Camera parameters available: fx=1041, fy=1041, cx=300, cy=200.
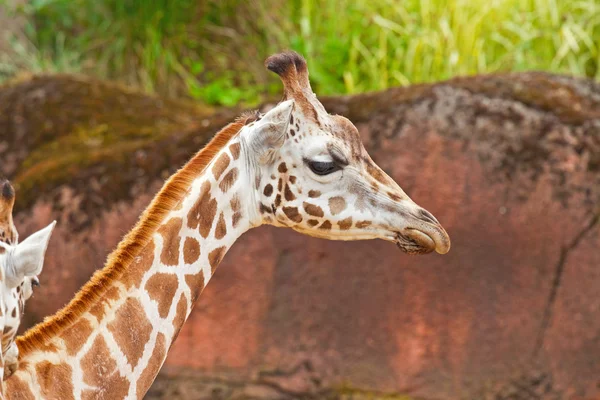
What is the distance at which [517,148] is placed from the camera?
6.73 metres

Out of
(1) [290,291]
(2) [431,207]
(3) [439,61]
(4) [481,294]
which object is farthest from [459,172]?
(3) [439,61]

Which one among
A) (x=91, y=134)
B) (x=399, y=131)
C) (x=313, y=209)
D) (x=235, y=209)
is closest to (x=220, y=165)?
(x=235, y=209)

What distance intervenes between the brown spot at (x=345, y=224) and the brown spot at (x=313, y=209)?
0.28 feet

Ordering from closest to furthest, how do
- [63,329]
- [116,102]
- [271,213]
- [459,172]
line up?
[63,329] → [271,213] → [459,172] → [116,102]

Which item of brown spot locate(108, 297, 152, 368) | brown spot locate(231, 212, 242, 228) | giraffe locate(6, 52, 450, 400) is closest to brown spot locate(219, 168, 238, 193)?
giraffe locate(6, 52, 450, 400)

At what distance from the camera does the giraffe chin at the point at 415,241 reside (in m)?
4.18

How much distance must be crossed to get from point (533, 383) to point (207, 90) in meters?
4.64

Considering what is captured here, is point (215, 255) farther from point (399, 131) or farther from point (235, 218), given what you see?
point (399, 131)

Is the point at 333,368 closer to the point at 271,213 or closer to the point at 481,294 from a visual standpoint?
the point at 481,294

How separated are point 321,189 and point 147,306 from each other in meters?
0.83

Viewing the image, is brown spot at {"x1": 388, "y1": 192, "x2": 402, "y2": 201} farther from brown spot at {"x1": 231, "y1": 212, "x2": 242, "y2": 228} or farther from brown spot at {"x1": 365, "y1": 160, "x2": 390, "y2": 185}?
brown spot at {"x1": 231, "y1": 212, "x2": 242, "y2": 228}

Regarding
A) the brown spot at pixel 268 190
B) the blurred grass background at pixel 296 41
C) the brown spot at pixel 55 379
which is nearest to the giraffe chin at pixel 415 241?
the brown spot at pixel 268 190

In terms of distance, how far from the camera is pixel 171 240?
409 centimetres

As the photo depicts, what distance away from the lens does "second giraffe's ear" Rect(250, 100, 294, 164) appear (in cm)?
413
